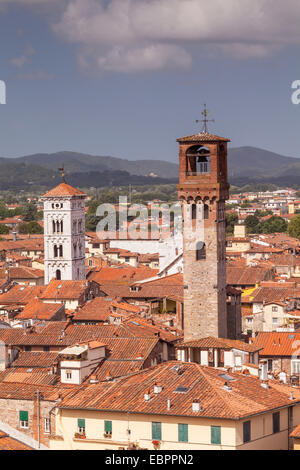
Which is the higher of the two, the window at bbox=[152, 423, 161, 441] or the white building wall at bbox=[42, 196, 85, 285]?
the white building wall at bbox=[42, 196, 85, 285]

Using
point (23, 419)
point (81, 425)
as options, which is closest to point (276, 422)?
point (81, 425)

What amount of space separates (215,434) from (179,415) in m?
0.95

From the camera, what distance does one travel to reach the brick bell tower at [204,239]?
41.3 meters

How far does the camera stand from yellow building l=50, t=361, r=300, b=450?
2622 centimetres

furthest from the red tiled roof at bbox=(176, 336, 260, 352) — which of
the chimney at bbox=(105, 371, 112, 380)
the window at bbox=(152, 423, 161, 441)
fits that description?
the window at bbox=(152, 423, 161, 441)

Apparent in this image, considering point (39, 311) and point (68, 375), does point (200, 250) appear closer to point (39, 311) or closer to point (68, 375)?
point (68, 375)

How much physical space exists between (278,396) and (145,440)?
3.84 m

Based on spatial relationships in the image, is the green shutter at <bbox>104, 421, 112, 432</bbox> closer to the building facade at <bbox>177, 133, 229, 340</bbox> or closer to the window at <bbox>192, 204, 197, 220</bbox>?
the building facade at <bbox>177, 133, 229, 340</bbox>

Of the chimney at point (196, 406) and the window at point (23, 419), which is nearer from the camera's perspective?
the chimney at point (196, 406)

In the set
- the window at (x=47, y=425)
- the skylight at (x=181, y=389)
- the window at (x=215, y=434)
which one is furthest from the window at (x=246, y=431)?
the window at (x=47, y=425)

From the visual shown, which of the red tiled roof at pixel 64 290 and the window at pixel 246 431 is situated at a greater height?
the red tiled roof at pixel 64 290

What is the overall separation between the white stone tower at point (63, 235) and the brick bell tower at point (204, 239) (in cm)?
3413

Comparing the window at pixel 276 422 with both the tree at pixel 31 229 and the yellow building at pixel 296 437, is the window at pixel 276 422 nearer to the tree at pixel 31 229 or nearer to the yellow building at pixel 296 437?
the yellow building at pixel 296 437

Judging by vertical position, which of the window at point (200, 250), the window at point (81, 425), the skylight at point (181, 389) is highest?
the window at point (200, 250)
